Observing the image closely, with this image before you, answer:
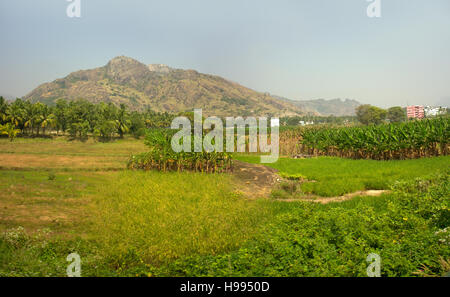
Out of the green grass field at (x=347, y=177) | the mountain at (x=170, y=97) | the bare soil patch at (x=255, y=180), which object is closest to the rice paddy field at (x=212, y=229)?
the green grass field at (x=347, y=177)

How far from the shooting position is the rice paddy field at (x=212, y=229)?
3906mm

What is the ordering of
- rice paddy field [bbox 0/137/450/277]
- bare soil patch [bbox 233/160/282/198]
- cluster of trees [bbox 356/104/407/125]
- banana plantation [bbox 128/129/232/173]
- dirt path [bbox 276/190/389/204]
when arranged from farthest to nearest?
cluster of trees [bbox 356/104/407/125]
banana plantation [bbox 128/129/232/173]
bare soil patch [bbox 233/160/282/198]
dirt path [bbox 276/190/389/204]
rice paddy field [bbox 0/137/450/277]

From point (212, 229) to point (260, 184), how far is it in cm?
529

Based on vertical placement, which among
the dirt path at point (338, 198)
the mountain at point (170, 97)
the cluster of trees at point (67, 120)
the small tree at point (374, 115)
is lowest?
the dirt path at point (338, 198)

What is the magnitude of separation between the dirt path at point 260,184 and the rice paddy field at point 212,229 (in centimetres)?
22

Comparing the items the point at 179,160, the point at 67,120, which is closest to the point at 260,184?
the point at 179,160

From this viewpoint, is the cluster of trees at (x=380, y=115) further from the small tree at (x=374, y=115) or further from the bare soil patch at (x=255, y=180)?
the bare soil patch at (x=255, y=180)

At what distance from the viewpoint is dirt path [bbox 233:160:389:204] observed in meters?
8.74

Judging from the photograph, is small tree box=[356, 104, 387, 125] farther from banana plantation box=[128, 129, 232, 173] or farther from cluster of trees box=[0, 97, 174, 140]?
banana plantation box=[128, 129, 232, 173]

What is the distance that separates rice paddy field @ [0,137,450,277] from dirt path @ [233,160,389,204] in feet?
0.74

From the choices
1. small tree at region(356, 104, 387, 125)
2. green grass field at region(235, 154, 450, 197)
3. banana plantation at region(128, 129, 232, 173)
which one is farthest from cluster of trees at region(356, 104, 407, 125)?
banana plantation at region(128, 129, 232, 173)

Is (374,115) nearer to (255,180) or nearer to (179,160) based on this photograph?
(255,180)

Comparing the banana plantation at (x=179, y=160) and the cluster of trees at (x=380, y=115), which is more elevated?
the cluster of trees at (x=380, y=115)
